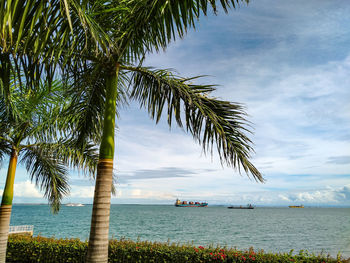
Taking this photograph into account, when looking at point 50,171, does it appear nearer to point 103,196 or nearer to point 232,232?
point 103,196

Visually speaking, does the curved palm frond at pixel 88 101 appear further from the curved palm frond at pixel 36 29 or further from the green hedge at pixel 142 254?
the green hedge at pixel 142 254

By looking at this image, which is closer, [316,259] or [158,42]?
[158,42]

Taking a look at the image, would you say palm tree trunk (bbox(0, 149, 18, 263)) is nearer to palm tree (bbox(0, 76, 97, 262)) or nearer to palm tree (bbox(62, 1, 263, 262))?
palm tree (bbox(0, 76, 97, 262))

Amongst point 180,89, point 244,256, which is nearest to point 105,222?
point 180,89

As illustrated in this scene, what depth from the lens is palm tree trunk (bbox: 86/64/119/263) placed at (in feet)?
12.7

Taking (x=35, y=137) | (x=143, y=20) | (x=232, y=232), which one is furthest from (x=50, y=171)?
(x=232, y=232)

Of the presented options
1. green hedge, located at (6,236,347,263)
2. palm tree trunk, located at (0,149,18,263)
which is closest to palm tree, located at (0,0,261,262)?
palm tree trunk, located at (0,149,18,263)

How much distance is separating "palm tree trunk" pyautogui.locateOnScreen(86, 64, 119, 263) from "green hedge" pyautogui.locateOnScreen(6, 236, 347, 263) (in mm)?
5183

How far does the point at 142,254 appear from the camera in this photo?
8758mm

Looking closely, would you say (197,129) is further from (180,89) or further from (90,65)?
(90,65)

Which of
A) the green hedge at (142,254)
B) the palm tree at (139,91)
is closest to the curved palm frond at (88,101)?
the palm tree at (139,91)

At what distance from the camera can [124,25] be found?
4.38 meters

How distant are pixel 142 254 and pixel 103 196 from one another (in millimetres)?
5659

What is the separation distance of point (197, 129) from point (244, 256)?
217 inches
